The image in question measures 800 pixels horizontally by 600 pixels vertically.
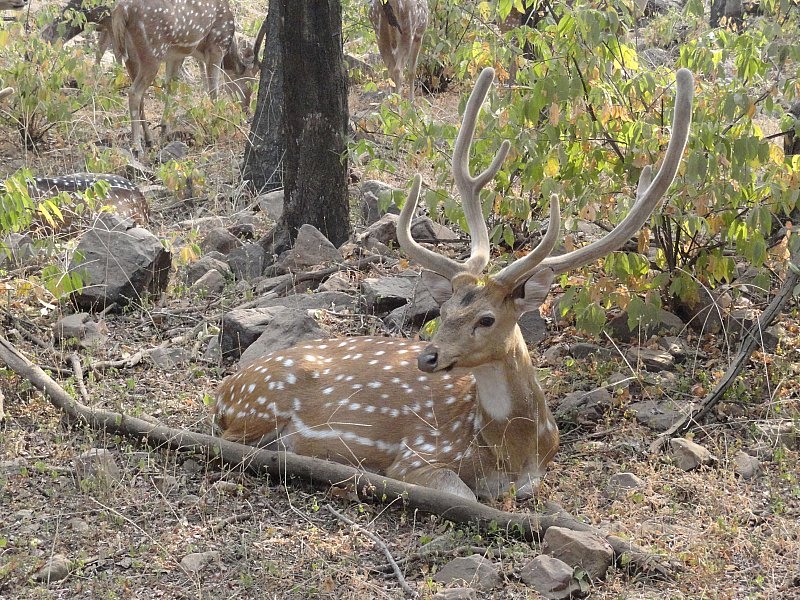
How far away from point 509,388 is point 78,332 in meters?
3.18

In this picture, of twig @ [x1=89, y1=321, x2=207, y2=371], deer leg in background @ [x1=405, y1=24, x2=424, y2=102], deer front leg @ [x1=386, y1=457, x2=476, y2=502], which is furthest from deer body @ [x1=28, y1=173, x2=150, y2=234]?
deer leg in background @ [x1=405, y1=24, x2=424, y2=102]

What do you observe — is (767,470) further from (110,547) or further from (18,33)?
(18,33)

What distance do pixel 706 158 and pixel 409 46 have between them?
904 cm

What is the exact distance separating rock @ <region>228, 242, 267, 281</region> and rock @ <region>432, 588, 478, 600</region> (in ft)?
14.8

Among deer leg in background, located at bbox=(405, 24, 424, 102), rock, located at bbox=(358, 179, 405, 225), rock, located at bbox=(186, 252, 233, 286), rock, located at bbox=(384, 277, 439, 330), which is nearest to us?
rock, located at bbox=(384, 277, 439, 330)

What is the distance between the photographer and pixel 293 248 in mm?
8242

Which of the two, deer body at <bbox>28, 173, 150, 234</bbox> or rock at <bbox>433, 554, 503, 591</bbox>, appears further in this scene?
deer body at <bbox>28, 173, 150, 234</bbox>

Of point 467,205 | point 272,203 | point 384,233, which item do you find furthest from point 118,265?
point 467,205

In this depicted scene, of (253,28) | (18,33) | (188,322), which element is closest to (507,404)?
(188,322)

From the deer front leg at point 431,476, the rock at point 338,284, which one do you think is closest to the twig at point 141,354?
the rock at point 338,284

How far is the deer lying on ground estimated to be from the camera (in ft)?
43.6

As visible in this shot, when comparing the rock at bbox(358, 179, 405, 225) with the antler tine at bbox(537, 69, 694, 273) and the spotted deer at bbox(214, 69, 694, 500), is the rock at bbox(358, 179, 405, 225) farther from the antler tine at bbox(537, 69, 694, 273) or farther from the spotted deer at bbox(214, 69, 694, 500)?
the antler tine at bbox(537, 69, 694, 273)

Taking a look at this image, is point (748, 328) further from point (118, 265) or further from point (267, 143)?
point (267, 143)

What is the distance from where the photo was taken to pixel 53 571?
4344 millimetres
